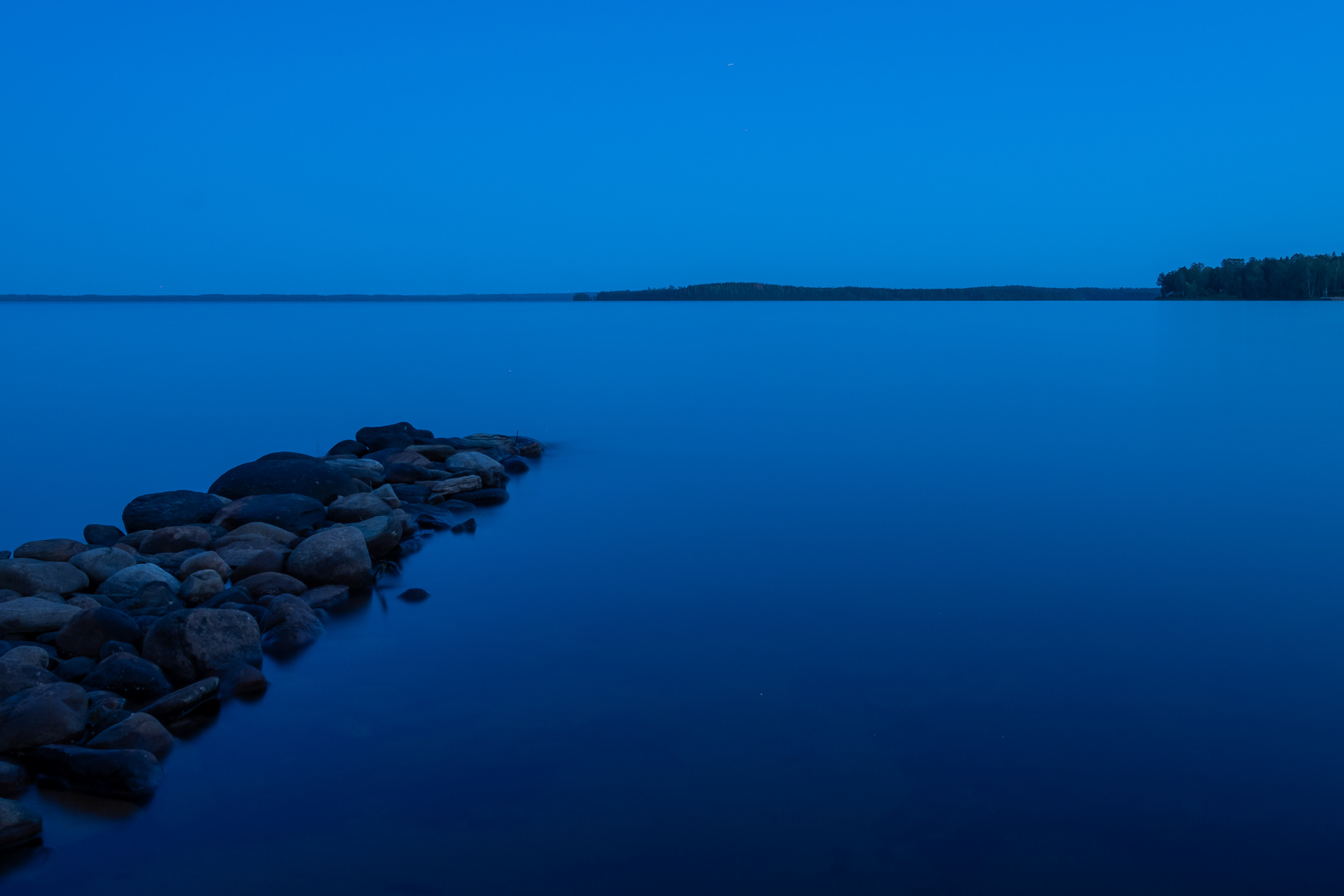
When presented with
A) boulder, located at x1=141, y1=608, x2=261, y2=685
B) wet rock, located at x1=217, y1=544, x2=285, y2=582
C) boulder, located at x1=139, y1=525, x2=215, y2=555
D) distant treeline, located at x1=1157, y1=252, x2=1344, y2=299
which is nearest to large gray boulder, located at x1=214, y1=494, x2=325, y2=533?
boulder, located at x1=139, y1=525, x2=215, y2=555

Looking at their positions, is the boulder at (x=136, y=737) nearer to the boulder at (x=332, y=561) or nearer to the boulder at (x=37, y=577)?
the boulder at (x=37, y=577)

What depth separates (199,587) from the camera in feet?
30.6

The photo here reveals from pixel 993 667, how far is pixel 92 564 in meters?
8.37

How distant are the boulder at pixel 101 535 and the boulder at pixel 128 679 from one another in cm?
514

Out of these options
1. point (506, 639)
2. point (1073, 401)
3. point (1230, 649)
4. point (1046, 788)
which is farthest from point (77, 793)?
point (1073, 401)

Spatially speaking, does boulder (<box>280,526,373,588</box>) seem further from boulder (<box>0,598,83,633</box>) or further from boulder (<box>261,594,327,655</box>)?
boulder (<box>0,598,83,633</box>)

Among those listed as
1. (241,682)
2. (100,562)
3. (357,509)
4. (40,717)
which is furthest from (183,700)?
(357,509)

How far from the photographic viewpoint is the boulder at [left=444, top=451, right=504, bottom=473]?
16.1 m

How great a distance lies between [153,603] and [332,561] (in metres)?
1.71

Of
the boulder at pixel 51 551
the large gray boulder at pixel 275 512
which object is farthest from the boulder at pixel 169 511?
the boulder at pixel 51 551

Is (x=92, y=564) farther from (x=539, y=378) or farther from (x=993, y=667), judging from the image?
(x=539, y=378)

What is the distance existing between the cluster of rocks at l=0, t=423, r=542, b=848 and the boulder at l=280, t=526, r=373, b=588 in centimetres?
1

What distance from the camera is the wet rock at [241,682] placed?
7566 millimetres

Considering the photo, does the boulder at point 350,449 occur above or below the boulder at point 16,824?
above
